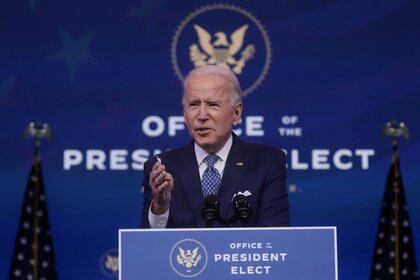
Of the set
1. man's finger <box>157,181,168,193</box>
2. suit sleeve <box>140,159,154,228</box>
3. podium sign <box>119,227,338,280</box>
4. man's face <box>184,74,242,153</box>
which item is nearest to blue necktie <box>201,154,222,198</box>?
man's face <box>184,74,242,153</box>

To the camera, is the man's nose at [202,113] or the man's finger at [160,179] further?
the man's nose at [202,113]

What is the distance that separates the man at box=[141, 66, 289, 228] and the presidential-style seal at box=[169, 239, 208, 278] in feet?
1.15

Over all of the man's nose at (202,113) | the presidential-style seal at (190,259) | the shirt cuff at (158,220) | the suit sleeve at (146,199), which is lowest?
the presidential-style seal at (190,259)

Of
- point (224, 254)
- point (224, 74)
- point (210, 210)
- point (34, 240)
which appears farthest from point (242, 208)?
point (34, 240)

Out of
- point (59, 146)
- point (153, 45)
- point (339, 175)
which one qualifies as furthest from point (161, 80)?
point (339, 175)

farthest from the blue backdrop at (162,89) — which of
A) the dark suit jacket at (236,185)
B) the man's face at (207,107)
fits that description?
the man's face at (207,107)

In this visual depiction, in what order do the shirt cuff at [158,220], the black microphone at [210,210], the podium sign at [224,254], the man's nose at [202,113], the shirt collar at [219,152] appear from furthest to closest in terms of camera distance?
1. the shirt collar at [219,152]
2. the man's nose at [202,113]
3. the shirt cuff at [158,220]
4. the black microphone at [210,210]
5. the podium sign at [224,254]

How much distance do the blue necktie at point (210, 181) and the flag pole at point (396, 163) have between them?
157 inches

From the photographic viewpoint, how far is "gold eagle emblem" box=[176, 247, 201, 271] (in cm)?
349

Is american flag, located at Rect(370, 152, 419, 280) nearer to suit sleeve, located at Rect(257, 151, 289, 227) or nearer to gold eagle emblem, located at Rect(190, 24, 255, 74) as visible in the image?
gold eagle emblem, located at Rect(190, 24, 255, 74)

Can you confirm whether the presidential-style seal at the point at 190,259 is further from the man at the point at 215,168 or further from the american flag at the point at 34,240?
the american flag at the point at 34,240

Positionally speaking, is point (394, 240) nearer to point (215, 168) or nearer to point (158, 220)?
point (215, 168)

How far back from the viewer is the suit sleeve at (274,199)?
13.0 ft

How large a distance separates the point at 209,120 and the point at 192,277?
29.6 inches
